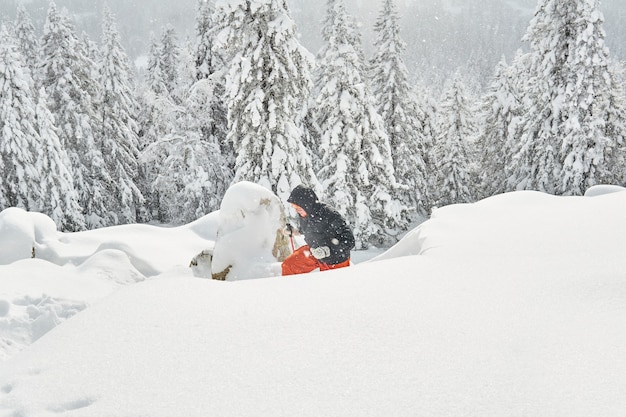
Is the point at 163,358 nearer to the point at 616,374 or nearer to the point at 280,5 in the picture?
the point at 616,374

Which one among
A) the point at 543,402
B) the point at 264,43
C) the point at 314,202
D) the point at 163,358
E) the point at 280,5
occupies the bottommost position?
the point at 543,402

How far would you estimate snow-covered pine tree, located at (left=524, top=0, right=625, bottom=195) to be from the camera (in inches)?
694

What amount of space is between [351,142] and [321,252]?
12842 millimetres

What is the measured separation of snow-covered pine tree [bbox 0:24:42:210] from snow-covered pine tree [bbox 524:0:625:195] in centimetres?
2283

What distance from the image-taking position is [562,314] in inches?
107

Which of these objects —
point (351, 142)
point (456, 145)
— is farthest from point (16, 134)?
point (456, 145)

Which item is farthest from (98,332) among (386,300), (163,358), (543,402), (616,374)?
(616,374)

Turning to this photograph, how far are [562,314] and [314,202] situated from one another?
383 centimetres

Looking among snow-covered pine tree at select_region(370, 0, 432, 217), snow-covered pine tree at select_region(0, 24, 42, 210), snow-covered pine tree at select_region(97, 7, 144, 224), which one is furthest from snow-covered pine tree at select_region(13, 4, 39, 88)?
snow-covered pine tree at select_region(370, 0, 432, 217)

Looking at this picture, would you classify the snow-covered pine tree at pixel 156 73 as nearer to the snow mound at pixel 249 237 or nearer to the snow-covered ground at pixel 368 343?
the snow mound at pixel 249 237

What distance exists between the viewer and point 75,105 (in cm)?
2158

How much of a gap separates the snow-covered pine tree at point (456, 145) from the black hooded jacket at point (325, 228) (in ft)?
78.4

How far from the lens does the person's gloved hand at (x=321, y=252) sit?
226 inches

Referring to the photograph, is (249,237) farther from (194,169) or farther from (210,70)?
(210,70)
